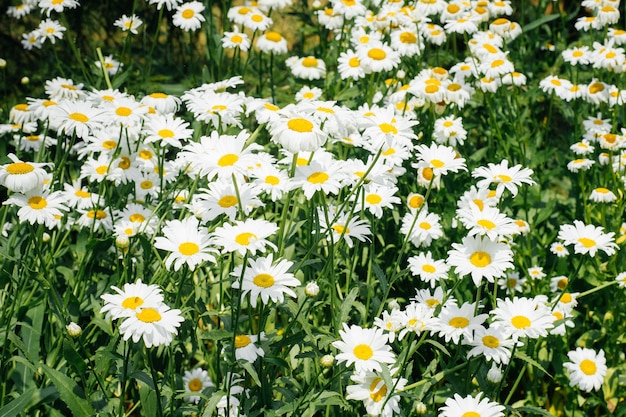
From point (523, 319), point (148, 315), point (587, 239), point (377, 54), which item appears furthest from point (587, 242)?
point (148, 315)

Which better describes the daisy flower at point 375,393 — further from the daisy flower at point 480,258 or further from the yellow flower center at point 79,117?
the yellow flower center at point 79,117

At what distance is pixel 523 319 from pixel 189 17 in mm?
2308

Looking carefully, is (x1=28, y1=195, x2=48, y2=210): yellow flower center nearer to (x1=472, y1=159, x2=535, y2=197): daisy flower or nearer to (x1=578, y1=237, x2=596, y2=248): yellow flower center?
(x1=472, y1=159, x2=535, y2=197): daisy flower

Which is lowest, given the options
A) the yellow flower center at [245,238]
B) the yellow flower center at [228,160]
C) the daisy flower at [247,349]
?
the daisy flower at [247,349]

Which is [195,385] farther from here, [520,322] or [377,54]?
[377,54]

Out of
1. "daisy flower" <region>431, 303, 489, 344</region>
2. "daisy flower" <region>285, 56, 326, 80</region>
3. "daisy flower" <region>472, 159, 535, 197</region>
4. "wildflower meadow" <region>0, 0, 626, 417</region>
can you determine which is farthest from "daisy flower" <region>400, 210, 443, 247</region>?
"daisy flower" <region>285, 56, 326, 80</region>

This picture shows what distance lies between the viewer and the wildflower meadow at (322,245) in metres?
2.01

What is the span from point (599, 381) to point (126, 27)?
252cm

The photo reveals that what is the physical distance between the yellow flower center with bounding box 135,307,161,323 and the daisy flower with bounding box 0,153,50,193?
1.72ft

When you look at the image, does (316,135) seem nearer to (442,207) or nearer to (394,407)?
(394,407)

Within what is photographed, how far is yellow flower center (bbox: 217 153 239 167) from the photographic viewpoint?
1.98 meters

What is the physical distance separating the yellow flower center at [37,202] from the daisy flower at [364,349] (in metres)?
0.93

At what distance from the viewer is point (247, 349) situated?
2.01 metres

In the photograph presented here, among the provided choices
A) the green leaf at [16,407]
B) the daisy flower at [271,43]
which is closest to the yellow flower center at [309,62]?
the daisy flower at [271,43]
